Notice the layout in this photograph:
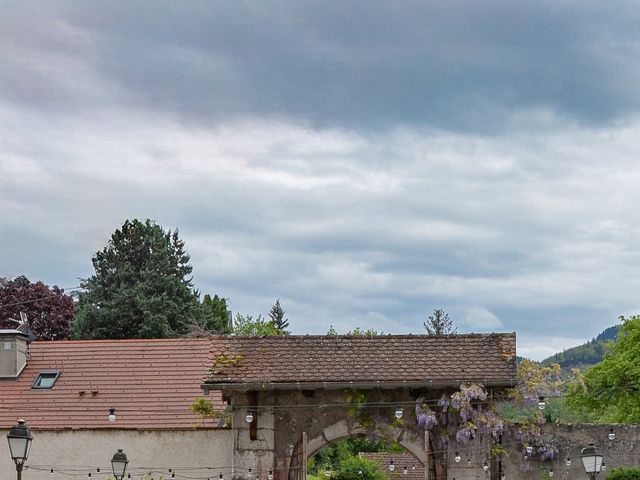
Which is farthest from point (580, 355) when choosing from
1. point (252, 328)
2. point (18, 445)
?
point (18, 445)

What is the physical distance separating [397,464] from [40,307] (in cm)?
1707

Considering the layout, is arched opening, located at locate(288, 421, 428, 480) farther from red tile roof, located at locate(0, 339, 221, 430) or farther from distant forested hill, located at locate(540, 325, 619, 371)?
distant forested hill, located at locate(540, 325, 619, 371)

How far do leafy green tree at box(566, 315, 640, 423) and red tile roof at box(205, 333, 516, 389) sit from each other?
1675 cm

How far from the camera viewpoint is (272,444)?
68.7 ft

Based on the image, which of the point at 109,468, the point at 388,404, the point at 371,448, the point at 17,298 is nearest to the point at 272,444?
the point at 388,404

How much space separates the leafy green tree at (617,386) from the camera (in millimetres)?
36812

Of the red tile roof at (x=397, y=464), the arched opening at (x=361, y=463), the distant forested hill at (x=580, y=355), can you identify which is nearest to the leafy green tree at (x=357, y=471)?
the arched opening at (x=361, y=463)

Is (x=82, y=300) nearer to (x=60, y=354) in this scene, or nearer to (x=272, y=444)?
(x=60, y=354)

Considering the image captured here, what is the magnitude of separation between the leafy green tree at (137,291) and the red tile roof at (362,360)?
799 inches

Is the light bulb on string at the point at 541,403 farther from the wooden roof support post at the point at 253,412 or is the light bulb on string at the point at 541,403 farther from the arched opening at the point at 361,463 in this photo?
the arched opening at the point at 361,463

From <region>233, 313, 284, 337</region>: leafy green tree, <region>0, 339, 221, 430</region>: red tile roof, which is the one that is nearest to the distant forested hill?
<region>233, 313, 284, 337</region>: leafy green tree

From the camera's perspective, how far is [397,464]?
4894cm

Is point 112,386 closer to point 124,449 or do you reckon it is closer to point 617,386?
point 124,449

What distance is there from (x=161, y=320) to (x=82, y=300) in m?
4.01
